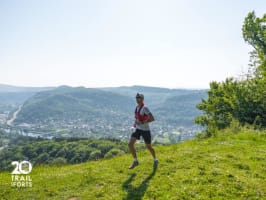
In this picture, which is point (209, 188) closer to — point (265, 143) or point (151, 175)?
point (151, 175)

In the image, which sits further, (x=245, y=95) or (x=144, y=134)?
(x=245, y=95)

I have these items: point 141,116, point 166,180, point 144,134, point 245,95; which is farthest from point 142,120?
point 245,95

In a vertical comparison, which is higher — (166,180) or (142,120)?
(142,120)

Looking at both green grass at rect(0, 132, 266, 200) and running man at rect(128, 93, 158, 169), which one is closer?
green grass at rect(0, 132, 266, 200)

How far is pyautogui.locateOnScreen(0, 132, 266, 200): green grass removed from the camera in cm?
920

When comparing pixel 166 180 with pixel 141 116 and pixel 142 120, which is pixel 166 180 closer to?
pixel 142 120

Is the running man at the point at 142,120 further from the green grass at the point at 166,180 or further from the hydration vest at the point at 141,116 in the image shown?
the green grass at the point at 166,180

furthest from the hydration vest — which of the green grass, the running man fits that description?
the green grass

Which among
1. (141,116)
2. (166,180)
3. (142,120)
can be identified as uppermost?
(141,116)

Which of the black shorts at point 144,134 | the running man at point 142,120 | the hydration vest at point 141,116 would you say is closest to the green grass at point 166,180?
the black shorts at point 144,134

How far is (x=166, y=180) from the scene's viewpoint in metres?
10.3

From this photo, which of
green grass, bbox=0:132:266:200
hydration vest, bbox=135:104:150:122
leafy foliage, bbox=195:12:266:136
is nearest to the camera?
green grass, bbox=0:132:266:200

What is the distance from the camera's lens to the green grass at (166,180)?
920cm

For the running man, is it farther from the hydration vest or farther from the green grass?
the green grass
